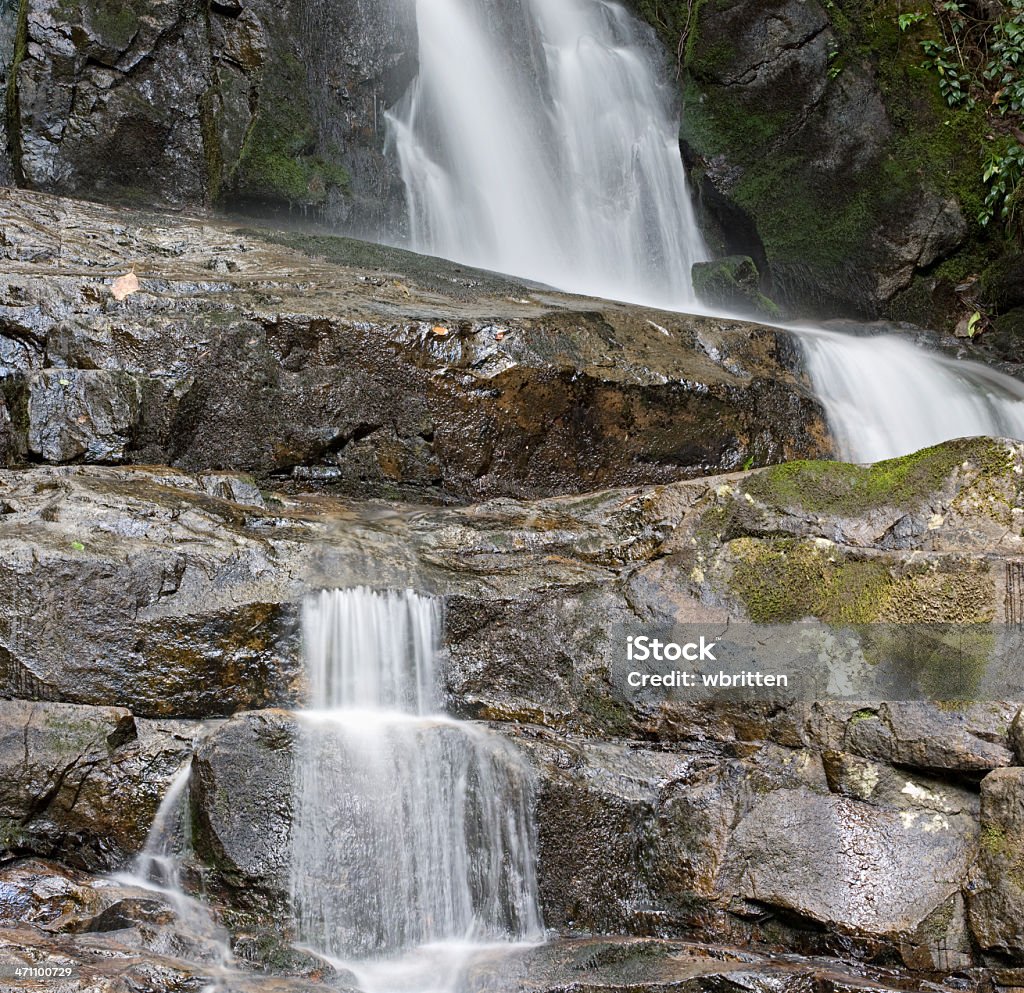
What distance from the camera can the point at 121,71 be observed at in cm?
940

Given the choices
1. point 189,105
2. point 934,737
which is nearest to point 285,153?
point 189,105

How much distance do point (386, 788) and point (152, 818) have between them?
0.98m

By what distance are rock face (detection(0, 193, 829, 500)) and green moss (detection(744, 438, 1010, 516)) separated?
160 centimetres

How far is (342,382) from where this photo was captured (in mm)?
6648

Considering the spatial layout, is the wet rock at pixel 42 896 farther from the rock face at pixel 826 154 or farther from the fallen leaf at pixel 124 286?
the rock face at pixel 826 154

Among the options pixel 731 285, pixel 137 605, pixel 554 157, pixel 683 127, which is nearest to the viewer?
pixel 137 605

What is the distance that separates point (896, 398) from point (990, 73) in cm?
574

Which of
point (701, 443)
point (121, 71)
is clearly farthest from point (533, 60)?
point (701, 443)

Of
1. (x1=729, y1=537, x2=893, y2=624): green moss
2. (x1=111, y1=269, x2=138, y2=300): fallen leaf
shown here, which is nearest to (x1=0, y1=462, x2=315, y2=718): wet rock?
(x1=111, y1=269, x2=138, y2=300): fallen leaf

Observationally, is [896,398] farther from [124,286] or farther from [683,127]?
[124,286]

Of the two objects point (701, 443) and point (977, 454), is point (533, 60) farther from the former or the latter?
point (977, 454)

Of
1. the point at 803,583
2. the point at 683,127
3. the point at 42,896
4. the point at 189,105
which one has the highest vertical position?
the point at 683,127

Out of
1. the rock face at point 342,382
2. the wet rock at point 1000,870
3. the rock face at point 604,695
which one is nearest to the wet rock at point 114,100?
the rock face at point 342,382

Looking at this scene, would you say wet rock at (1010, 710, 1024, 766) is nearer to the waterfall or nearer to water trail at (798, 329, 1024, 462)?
the waterfall
